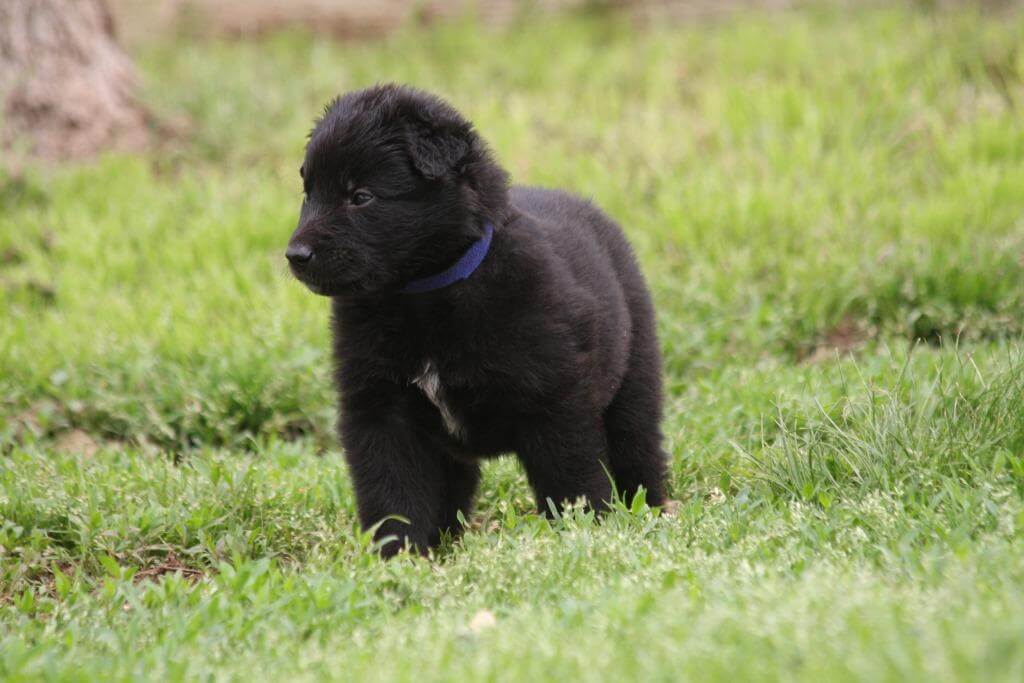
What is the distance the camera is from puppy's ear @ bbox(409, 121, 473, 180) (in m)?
3.77

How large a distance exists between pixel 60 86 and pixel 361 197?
222 inches

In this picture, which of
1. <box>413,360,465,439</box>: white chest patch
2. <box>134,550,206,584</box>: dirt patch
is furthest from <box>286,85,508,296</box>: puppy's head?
<box>134,550,206,584</box>: dirt patch

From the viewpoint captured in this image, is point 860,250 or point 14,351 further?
point 860,250

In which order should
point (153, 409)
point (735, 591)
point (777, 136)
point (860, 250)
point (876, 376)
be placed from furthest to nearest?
point (777, 136)
point (860, 250)
point (153, 409)
point (876, 376)
point (735, 591)

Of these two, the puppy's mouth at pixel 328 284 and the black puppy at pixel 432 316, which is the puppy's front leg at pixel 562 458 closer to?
the black puppy at pixel 432 316

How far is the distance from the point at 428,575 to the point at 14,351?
355cm

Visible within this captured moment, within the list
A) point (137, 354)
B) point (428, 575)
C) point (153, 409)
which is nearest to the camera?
point (428, 575)

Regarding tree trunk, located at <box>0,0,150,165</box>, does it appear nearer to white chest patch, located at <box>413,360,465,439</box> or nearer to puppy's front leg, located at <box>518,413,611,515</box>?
white chest patch, located at <box>413,360,465,439</box>

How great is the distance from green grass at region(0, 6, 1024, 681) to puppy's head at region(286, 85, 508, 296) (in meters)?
0.41

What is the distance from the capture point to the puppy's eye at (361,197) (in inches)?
150

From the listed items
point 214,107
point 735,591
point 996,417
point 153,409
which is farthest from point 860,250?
point 214,107

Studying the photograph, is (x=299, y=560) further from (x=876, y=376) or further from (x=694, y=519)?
(x=876, y=376)

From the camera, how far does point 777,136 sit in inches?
325

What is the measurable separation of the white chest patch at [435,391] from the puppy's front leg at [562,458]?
0.70ft
